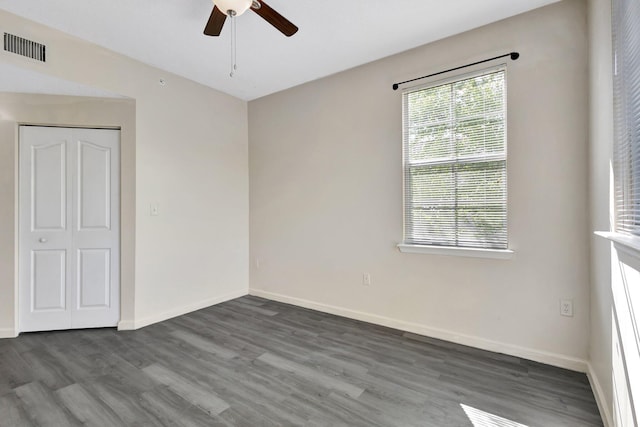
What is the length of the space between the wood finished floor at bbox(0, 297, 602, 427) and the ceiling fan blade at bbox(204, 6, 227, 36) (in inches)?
98.3

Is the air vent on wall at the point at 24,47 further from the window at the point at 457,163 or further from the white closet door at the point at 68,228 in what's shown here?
the window at the point at 457,163

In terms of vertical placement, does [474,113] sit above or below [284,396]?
above

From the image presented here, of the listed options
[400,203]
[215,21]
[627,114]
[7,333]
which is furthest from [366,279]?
[7,333]

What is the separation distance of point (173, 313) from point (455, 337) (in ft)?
9.72

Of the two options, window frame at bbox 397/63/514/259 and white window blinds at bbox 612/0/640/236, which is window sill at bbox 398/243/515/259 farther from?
white window blinds at bbox 612/0/640/236

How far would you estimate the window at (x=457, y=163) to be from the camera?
7.95 feet

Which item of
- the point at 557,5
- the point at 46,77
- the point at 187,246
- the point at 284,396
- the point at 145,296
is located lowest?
the point at 284,396

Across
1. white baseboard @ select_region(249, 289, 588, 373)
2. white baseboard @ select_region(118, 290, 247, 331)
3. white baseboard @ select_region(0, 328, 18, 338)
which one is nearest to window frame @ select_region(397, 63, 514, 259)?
white baseboard @ select_region(249, 289, 588, 373)

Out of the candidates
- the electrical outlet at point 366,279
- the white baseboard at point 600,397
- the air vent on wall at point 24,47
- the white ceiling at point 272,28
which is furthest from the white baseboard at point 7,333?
the white baseboard at point 600,397

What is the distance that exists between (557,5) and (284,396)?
3.39 meters

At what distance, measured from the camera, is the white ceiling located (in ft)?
7.27

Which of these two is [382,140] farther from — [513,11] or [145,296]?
[145,296]

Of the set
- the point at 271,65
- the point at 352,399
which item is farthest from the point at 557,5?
the point at 352,399

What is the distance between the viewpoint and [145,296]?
3.14m
